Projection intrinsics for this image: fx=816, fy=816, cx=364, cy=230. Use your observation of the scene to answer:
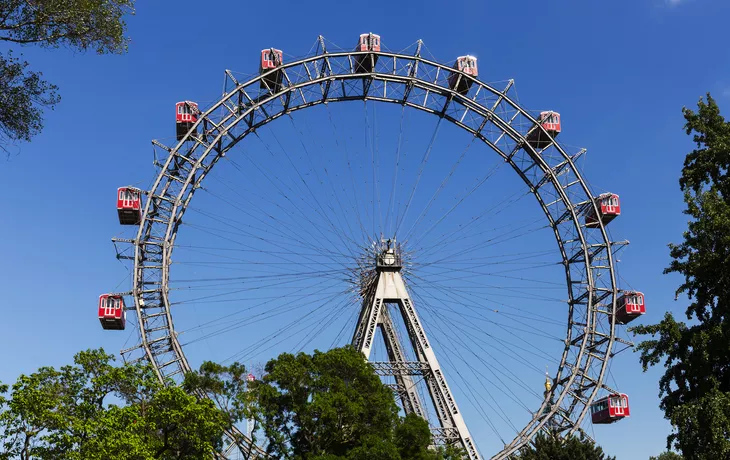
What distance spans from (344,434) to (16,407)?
13.5 metres

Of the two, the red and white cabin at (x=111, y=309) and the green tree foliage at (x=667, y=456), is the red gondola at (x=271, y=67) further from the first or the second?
the green tree foliage at (x=667, y=456)

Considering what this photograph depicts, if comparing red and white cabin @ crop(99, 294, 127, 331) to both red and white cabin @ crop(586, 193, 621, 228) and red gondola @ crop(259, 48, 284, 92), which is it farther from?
red and white cabin @ crop(586, 193, 621, 228)

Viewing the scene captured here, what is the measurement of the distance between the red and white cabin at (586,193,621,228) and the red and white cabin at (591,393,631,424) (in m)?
10.5

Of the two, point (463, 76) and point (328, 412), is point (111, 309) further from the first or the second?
point (463, 76)

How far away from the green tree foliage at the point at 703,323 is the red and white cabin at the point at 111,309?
92.0ft

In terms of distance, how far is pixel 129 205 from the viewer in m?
44.7

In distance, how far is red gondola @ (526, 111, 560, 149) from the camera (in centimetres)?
5106

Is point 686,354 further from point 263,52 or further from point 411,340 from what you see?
point 263,52

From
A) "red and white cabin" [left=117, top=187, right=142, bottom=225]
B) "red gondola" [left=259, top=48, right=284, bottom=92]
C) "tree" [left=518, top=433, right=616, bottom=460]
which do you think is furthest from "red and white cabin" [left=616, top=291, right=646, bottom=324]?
"red and white cabin" [left=117, top=187, right=142, bottom=225]

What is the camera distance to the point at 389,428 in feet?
114

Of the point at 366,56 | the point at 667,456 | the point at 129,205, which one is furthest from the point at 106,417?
the point at 667,456

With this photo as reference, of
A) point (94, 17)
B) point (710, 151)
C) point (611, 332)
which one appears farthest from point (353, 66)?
point (94, 17)

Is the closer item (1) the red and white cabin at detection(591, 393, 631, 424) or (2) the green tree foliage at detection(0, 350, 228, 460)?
(2) the green tree foliage at detection(0, 350, 228, 460)

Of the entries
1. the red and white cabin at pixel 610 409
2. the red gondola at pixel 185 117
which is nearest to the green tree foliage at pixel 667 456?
the red and white cabin at pixel 610 409
